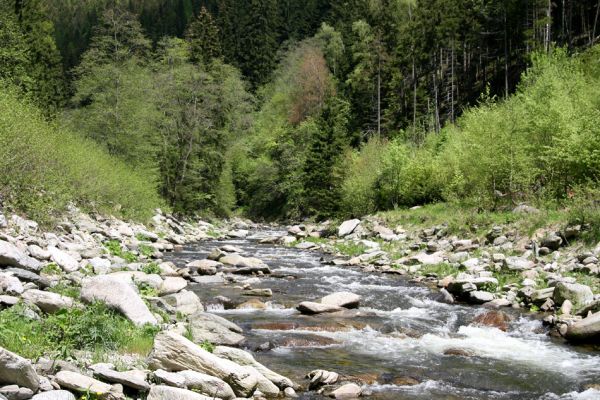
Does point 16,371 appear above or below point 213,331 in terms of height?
above

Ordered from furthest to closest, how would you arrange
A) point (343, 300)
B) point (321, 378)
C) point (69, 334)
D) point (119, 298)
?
point (343, 300), point (119, 298), point (321, 378), point (69, 334)

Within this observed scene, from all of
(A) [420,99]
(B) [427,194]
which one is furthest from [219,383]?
(A) [420,99]

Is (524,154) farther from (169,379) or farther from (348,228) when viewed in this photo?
(169,379)

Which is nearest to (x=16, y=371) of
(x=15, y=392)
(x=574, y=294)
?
(x=15, y=392)

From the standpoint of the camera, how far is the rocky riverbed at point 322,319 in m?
7.50

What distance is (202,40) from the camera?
201ft

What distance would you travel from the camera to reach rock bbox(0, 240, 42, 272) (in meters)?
10.7

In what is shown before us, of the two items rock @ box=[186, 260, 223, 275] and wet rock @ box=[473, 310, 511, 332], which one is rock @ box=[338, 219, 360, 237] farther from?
wet rock @ box=[473, 310, 511, 332]

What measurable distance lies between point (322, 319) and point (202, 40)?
5415 centimetres

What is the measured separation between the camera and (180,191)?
146 ft

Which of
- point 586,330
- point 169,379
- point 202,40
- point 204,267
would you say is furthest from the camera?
point 202,40

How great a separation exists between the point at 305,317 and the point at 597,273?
8.29 meters

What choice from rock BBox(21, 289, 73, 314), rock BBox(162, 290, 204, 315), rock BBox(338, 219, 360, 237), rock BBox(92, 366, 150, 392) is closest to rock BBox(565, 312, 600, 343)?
rock BBox(162, 290, 204, 315)

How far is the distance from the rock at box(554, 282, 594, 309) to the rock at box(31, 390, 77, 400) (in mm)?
11671
